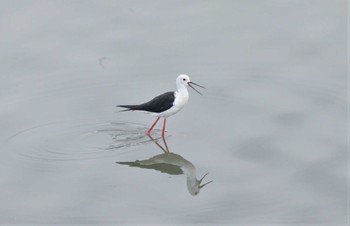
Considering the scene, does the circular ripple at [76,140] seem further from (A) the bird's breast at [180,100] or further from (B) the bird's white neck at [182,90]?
(B) the bird's white neck at [182,90]

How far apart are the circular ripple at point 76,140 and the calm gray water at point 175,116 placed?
3 cm

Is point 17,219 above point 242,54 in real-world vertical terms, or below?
below

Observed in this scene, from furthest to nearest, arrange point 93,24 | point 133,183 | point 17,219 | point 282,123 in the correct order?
1. point 93,24
2. point 282,123
3. point 133,183
4. point 17,219

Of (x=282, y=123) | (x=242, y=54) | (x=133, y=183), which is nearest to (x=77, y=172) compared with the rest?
(x=133, y=183)

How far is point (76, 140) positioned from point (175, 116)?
169cm

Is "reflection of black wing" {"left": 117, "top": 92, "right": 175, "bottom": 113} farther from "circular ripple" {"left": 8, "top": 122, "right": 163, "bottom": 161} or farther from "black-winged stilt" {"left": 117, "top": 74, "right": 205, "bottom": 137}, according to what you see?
"circular ripple" {"left": 8, "top": 122, "right": 163, "bottom": 161}

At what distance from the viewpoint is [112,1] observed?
641 inches

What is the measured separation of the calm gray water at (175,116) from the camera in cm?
1062

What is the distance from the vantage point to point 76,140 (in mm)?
12344

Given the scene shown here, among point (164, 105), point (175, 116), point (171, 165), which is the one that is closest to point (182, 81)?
point (164, 105)

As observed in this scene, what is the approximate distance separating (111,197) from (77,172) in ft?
2.81

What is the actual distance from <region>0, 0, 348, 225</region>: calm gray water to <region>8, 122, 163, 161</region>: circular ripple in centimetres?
3

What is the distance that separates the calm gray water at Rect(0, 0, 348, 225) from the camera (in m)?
10.6

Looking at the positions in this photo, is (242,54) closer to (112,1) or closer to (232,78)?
(232,78)
